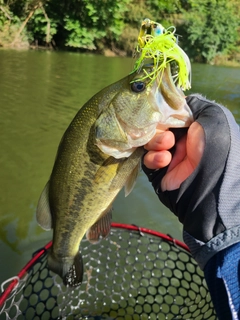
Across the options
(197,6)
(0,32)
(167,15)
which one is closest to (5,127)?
(0,32)

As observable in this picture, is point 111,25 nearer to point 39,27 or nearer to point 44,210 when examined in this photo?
point 39,27

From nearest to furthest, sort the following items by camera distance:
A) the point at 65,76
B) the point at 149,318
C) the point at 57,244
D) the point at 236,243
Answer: the point at 236,243 < the point at 57,244 < the point at 149,318 < the point at 65,76

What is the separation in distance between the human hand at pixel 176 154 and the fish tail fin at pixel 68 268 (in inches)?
32.3

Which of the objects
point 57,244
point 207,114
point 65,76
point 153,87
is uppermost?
point 153,87

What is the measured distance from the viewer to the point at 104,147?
179 centimetres

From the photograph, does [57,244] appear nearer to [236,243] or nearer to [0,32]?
[236,243]

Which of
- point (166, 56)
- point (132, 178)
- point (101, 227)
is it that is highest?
point (166, 56)

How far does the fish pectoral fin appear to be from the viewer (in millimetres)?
2146

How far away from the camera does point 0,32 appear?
816 inches

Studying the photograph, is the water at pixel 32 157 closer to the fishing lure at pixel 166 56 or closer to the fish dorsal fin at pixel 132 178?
the fishing lure at pixel 166 56

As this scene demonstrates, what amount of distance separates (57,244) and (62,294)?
85 cm

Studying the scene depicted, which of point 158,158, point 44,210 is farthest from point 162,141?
point 44,210

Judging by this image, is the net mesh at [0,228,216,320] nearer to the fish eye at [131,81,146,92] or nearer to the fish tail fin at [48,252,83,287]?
the fish tail fin at [48,252,83,287]

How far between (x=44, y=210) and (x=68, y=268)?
0.47m
